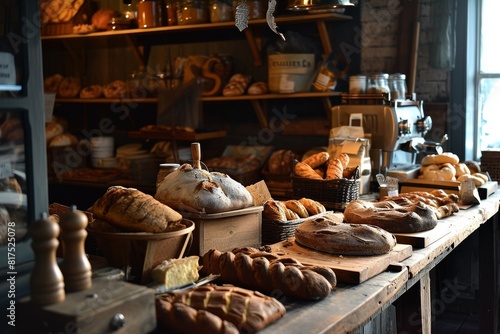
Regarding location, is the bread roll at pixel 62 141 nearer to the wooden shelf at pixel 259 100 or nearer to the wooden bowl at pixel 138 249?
the wooden shelf at pixel 259 100

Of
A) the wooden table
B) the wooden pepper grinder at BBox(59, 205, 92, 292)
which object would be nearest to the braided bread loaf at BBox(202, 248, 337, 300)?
the wooden table

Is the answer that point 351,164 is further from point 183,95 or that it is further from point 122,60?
point 122,60

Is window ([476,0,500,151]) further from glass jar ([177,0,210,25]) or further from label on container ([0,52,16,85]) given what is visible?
label on container ([0,52,16,85])

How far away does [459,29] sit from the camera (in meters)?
4.54

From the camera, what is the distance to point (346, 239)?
230 centimetres

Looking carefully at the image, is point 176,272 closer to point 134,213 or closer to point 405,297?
point 134,213

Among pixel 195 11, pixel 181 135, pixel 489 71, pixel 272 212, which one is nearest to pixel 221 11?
pixel 195 11

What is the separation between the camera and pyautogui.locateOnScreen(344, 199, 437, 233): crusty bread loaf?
8.73 feet

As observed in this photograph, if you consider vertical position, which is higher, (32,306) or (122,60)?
(122,60)

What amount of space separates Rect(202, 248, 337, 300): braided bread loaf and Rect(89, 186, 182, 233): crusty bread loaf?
20 cm

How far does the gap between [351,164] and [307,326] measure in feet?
6.80

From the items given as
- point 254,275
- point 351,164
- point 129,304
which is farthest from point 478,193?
point 129,304

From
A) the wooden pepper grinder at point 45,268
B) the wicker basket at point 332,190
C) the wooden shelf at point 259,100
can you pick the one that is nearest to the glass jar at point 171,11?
the wooden shelf at point 259,100

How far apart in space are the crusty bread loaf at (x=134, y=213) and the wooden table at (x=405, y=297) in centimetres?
44
